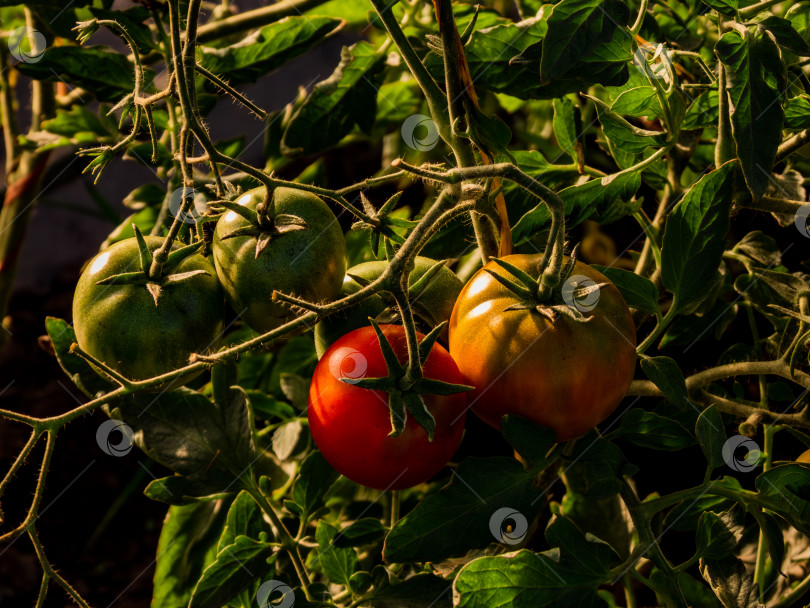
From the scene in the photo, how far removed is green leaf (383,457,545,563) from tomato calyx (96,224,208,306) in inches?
8.7

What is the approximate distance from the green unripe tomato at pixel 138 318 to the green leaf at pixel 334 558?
168mm

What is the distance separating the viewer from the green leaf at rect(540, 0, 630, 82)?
396 mm

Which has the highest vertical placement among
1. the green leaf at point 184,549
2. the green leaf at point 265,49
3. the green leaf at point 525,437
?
the green leaf at point 265,49

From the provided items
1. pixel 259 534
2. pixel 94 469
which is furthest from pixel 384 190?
pixel 259 534

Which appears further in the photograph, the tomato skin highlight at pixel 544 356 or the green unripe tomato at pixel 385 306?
the green unripe tomato at pixel 385 306

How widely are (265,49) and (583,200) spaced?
1.13ft

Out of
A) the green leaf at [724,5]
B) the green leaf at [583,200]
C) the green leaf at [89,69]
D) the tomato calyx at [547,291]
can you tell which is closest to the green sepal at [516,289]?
the tomato calyx at [547,291]

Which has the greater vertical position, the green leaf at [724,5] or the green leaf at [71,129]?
the green leaf at [724,5]

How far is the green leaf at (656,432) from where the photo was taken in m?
0.49

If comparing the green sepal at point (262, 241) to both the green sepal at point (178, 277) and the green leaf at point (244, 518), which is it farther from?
the green leaf at point (244, 518)

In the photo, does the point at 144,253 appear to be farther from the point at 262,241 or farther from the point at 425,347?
the point at 425,347

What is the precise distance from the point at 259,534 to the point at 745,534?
49cm

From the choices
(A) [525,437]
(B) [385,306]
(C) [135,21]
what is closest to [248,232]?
(B) [385,306]

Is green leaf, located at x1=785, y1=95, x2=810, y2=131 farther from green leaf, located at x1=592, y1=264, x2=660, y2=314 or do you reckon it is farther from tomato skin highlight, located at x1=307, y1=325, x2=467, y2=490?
tomato skin highlight, located at x1=307, y1=325, x2=467, y2=490
